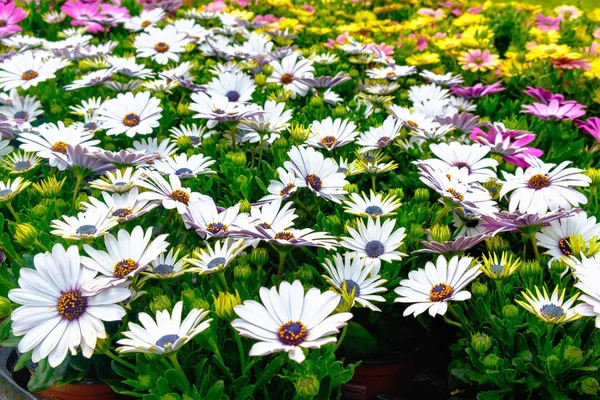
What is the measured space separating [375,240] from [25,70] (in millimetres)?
1687

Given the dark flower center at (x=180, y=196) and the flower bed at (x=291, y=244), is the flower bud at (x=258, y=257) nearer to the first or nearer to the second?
the flower bed at (x=291, y=244)

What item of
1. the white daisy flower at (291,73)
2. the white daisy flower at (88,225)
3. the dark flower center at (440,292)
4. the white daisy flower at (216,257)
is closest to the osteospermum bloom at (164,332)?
the white daisy flower at (216,257)

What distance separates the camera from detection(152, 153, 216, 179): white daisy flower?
67.9 inches

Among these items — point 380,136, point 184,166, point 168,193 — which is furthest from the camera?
point 380,136

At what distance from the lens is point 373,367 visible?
1599 mm

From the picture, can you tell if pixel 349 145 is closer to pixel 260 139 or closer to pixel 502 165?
pixel 260 139

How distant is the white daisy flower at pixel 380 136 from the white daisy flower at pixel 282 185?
358 millimetres

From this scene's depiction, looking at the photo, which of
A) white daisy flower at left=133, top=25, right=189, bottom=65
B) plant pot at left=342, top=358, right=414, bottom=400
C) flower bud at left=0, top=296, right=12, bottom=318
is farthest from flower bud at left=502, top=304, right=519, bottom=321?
white daisy flower at left=133, top=25, right=189, bottom=65

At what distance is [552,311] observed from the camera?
1.27m

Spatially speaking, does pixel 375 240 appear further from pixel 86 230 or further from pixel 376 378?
pixel 86 230

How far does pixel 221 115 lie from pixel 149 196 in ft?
1.55

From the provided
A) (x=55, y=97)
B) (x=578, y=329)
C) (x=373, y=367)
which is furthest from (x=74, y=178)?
(x=578, y=329)

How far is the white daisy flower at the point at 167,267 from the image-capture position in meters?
1.36

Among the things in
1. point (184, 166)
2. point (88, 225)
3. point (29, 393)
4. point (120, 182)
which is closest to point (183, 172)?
point (184, 166)
